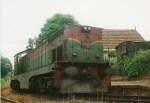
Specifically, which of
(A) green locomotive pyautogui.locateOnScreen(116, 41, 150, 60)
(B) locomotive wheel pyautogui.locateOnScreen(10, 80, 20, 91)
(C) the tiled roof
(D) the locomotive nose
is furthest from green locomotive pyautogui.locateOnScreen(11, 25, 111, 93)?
(C) the tiled roof

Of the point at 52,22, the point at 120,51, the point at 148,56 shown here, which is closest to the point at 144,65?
the point at 148,56

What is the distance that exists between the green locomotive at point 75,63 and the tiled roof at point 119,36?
3967 centimetres

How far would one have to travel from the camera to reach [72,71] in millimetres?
18312

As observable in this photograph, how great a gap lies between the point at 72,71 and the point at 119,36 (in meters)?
43.9

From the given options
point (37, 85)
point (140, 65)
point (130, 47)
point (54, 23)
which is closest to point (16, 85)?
point (37, 85)

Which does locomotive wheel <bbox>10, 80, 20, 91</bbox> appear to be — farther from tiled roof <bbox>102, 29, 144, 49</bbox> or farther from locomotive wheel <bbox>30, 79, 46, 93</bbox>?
tiled roof <bbox>102, 29, 144, 49</bbox>

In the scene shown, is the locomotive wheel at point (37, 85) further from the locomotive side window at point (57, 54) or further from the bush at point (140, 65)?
the bush at point (140, 65)

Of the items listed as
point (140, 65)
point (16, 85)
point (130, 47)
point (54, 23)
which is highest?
point (54, 23)

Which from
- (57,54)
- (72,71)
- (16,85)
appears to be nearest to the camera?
(72,71)

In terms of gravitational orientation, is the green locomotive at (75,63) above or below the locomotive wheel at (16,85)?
above

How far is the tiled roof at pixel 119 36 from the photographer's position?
60.1m

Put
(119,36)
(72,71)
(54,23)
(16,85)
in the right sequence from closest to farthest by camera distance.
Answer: (72,71) → (16,85) → (54,23) → (119,36)

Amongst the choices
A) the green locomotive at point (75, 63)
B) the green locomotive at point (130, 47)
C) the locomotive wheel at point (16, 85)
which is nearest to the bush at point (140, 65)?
the green locomotive at point (130, 47)

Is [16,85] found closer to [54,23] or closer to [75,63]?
[75,63]
